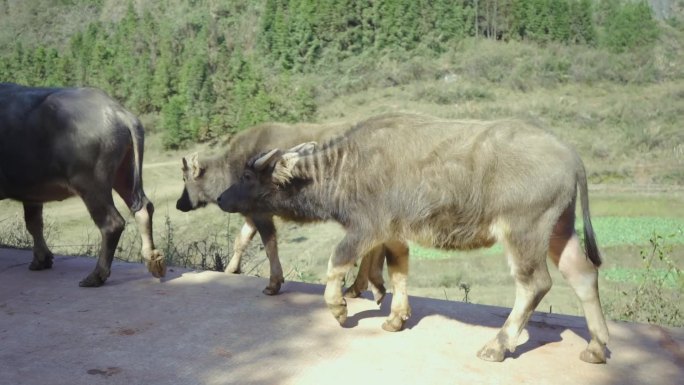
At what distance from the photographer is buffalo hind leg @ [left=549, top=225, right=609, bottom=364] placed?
4746 millimetres

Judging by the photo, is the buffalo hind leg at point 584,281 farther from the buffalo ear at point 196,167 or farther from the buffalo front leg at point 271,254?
the buffalo ear at point 196,167

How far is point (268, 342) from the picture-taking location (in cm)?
502

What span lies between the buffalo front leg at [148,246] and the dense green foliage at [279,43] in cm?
2860

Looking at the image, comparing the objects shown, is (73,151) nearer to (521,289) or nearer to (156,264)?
(156,264)

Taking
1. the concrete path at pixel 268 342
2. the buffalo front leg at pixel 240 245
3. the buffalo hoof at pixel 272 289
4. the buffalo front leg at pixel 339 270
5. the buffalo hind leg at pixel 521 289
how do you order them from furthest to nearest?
the buffalo front leg at pixel 240 245 < the buffalo hoof at pixel 272 289 < the buffalo front leg at pixel 339 270 < the buffalo hind leg at pixel 521 289 < the concrete path at pixel 268 342

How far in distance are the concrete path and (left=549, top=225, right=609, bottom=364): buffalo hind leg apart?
127 millimetres

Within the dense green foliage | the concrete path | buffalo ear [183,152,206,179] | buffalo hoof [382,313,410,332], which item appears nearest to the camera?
the concrete path

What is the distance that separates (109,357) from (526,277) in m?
2.67

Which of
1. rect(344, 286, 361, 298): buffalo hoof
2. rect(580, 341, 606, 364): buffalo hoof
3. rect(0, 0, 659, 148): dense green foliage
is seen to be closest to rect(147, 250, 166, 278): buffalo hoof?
rect(344, 286, 361, 298): buffalo hoof

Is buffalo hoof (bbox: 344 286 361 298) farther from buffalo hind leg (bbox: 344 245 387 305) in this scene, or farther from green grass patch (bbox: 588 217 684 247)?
green grass patch (bbox: 588 217 684 247)

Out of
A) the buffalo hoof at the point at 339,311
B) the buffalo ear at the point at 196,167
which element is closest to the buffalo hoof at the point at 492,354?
the buffalo hoof at the point at 339,311

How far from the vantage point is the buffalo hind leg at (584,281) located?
475cm

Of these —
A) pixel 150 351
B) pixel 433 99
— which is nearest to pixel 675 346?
pixel 150 351

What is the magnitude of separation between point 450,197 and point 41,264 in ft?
13.5
